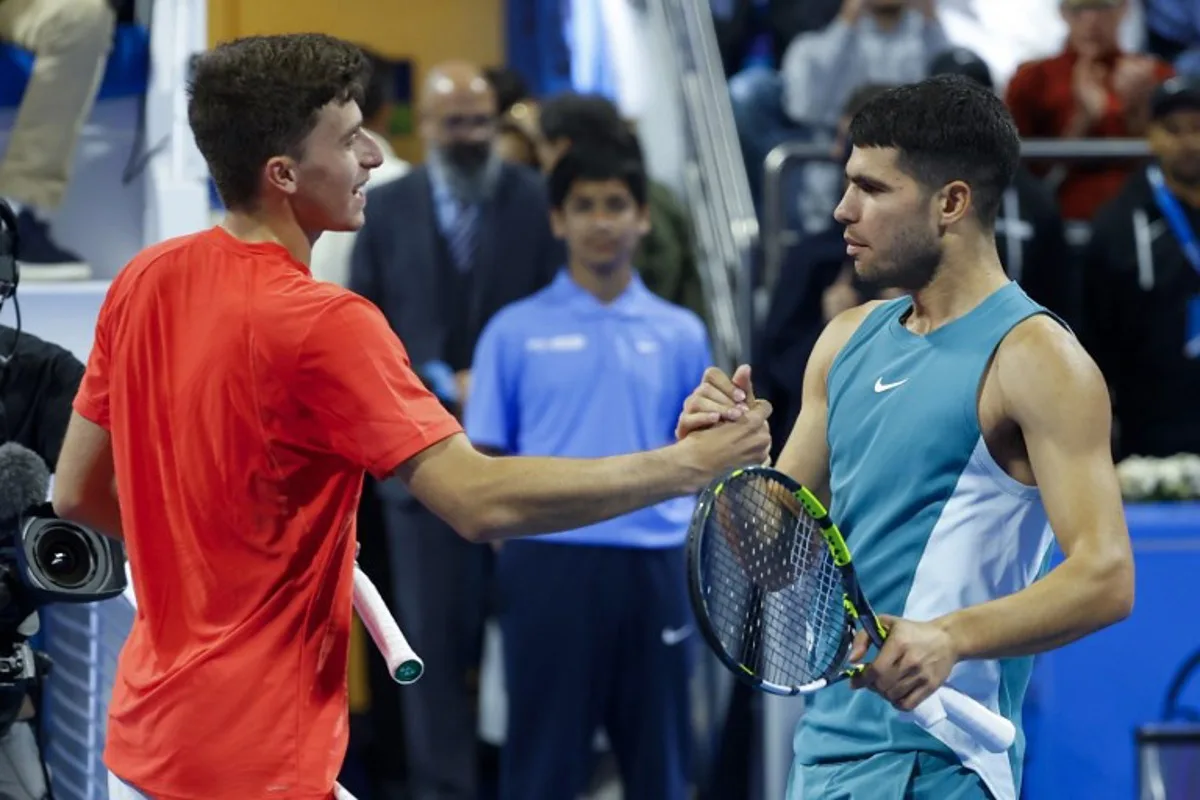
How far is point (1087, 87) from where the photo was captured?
830cm

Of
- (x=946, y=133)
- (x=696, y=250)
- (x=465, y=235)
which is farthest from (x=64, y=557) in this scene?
(x=696, y=250)

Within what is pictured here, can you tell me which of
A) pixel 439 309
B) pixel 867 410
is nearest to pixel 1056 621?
pixel 867 410

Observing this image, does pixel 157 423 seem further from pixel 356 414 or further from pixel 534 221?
pixel 534 221

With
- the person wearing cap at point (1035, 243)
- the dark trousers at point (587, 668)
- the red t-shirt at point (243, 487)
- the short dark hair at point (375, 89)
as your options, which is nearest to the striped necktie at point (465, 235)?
the short dark hair at point (375, 89)

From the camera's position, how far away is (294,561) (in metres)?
3.43

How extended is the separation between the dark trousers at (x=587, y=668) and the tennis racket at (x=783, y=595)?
9.20 feet

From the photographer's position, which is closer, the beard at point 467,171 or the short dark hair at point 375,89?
the beard at point 467,171

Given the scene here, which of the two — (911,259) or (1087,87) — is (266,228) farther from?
(1087,87)

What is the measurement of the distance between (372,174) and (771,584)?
4377 millimetres

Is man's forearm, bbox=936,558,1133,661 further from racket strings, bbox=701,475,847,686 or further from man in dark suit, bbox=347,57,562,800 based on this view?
man in dark suit, bbox=347,57,562,800

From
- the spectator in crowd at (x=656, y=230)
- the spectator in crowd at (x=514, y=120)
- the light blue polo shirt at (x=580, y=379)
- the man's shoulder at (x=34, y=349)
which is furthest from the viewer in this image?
the spectator in crowd at (x=514, y=120)

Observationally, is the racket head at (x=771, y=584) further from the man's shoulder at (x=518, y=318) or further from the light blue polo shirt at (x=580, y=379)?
the man's shoulder at (x=518, y=318)

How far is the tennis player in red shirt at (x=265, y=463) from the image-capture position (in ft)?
11.1

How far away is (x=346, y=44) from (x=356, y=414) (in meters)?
0.68
